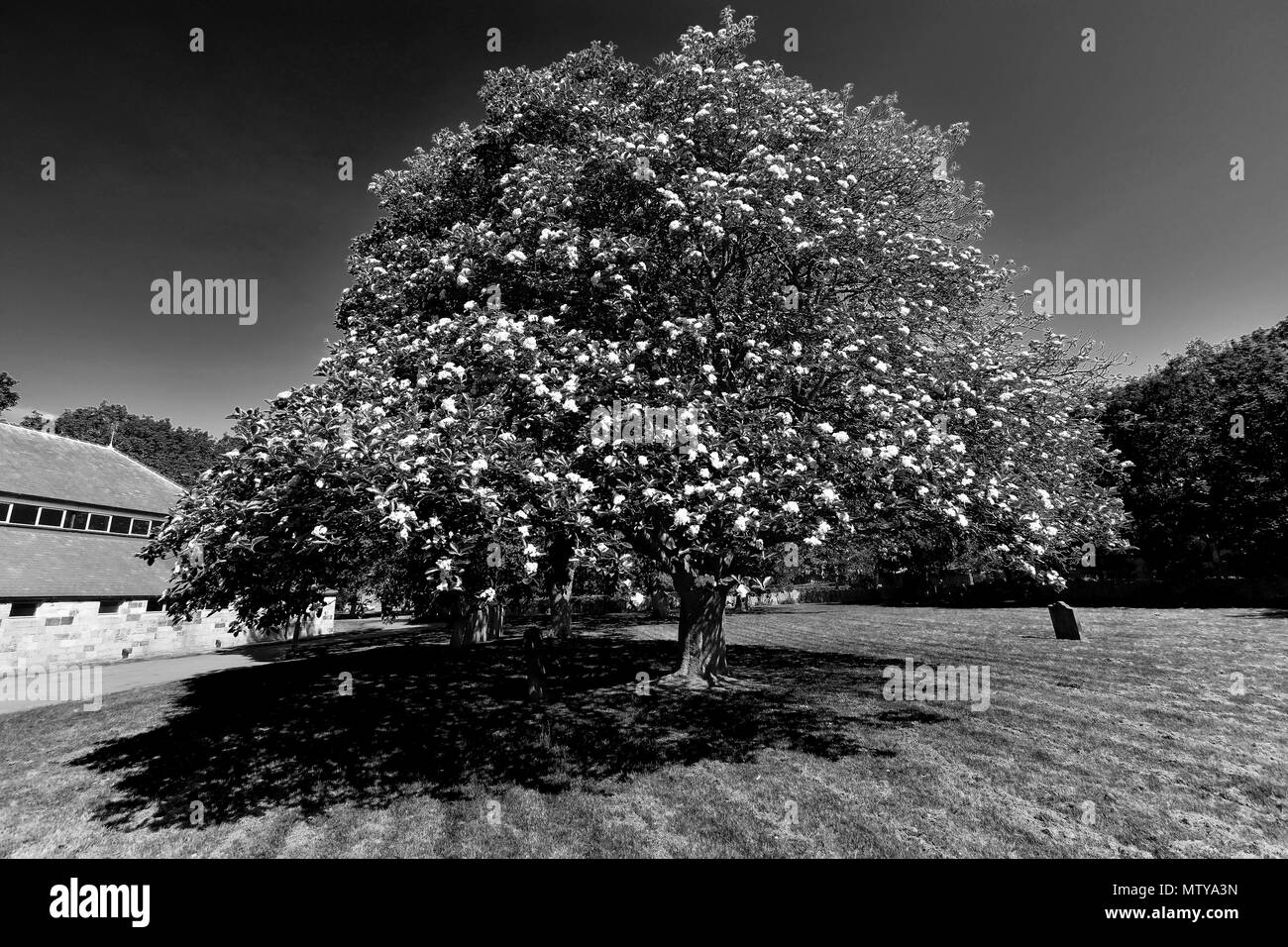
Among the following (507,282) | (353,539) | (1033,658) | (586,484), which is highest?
(507,282)

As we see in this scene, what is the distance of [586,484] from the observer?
8281 millimetres

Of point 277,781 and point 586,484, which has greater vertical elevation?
point 586,484

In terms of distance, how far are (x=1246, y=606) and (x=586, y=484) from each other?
142ft

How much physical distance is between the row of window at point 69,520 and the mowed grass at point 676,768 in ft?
74.6

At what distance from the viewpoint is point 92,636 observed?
28125 mm

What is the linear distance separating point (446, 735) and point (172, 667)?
20867 mm

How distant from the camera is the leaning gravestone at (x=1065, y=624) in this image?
22719 mm

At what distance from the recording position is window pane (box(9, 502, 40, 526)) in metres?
31.9
